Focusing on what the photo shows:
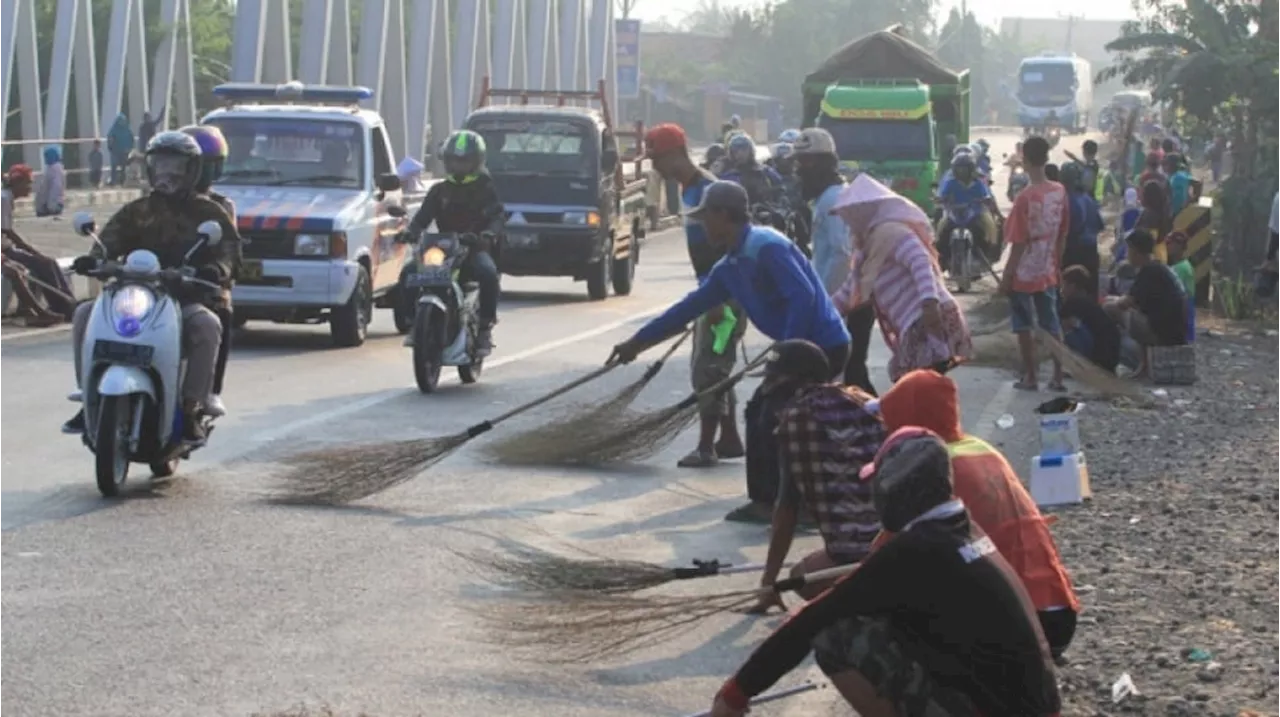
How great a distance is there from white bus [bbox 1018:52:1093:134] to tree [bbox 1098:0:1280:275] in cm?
7019

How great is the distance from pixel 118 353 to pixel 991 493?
5332mm

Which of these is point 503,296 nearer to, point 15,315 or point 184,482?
point 15,315

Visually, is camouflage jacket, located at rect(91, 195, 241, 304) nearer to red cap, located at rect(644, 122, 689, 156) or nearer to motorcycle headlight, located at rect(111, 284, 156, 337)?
motorcycle headlight, located at rect(111, 284, 156, 337)

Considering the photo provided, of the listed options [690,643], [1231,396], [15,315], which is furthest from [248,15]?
[690,643]

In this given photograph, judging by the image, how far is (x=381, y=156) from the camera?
19891 mm

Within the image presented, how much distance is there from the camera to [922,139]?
116ft

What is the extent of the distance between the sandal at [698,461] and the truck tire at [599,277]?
44.1ft

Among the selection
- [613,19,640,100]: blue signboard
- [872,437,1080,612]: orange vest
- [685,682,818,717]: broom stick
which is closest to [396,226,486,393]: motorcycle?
[685,682,818,717]: broom stick

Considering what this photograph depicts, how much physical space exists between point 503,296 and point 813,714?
64.8 feet

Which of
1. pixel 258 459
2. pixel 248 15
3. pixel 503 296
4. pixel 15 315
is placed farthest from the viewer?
pixel 248 15

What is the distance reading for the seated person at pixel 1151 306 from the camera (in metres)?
17.8

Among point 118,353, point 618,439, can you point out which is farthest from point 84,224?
point 618,439

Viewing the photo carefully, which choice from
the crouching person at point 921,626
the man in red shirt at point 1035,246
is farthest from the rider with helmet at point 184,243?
the man in red shirt at point 1035,246

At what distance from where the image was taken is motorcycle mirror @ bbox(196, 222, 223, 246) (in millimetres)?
10922
